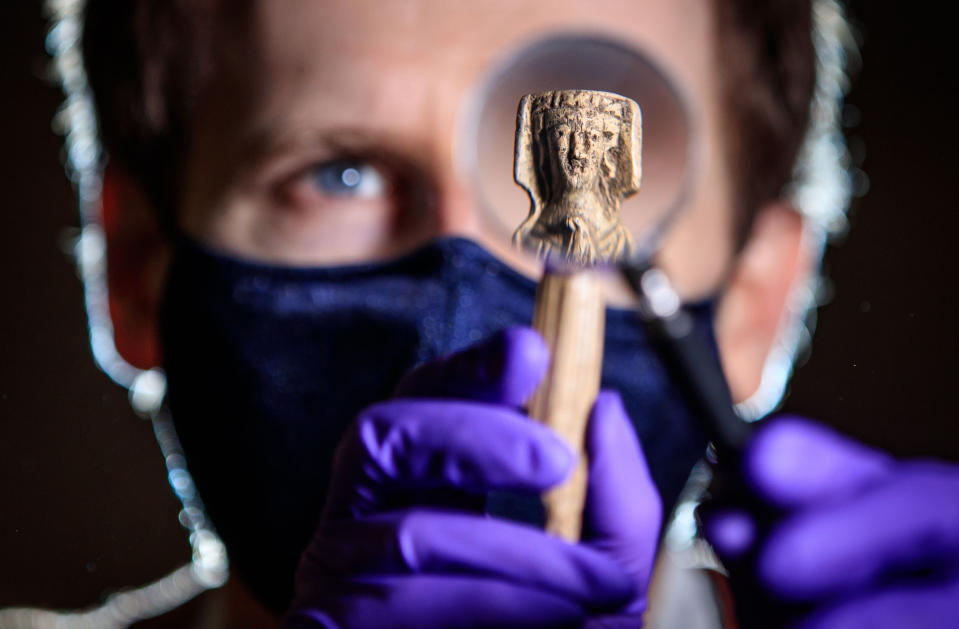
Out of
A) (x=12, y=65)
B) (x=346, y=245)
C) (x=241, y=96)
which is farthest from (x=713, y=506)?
(x=12, y=65)

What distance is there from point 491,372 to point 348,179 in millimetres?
661

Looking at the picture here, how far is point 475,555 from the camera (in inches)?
30.3

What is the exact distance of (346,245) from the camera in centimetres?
123

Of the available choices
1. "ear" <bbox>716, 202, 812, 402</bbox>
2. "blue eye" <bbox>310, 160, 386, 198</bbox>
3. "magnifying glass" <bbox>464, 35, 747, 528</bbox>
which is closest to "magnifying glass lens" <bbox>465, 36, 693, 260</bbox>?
"magnifying glass" <bbox>464, 35, 747, 528</bbox>

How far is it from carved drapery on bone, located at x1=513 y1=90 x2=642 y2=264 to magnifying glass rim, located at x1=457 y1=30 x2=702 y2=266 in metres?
0.05

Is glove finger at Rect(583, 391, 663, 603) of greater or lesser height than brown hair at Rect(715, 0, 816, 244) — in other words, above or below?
below

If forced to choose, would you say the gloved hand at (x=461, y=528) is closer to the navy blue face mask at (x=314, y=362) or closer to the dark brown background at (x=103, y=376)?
the navy blue face mask at (x=314, y=362)

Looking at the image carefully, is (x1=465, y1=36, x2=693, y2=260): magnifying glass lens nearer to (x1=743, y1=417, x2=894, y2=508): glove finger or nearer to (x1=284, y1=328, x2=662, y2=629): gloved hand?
(x1=284, y1=328, x2=662, y2=629): gloved hand

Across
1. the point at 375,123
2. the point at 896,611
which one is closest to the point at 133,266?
the point at 375,123

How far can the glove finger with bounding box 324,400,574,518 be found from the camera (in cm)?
73

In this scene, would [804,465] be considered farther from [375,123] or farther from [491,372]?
[375,123]

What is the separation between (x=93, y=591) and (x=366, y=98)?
5.32 ft

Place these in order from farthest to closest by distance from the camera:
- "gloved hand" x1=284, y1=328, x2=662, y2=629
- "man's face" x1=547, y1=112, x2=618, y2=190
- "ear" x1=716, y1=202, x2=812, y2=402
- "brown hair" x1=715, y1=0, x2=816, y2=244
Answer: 1. "ear" x1=716, y1=202, x2=812, y2=402
2. "brown hair" x1=715, y1=0, x2=816, y2=244
3. "gloved hand" x1=284, y1=328, x2=662, y2=629
4. "man's face" x1=547, y1=112, x2=618, y2=190

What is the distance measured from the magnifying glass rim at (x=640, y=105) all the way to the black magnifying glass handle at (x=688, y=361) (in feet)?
0.28
